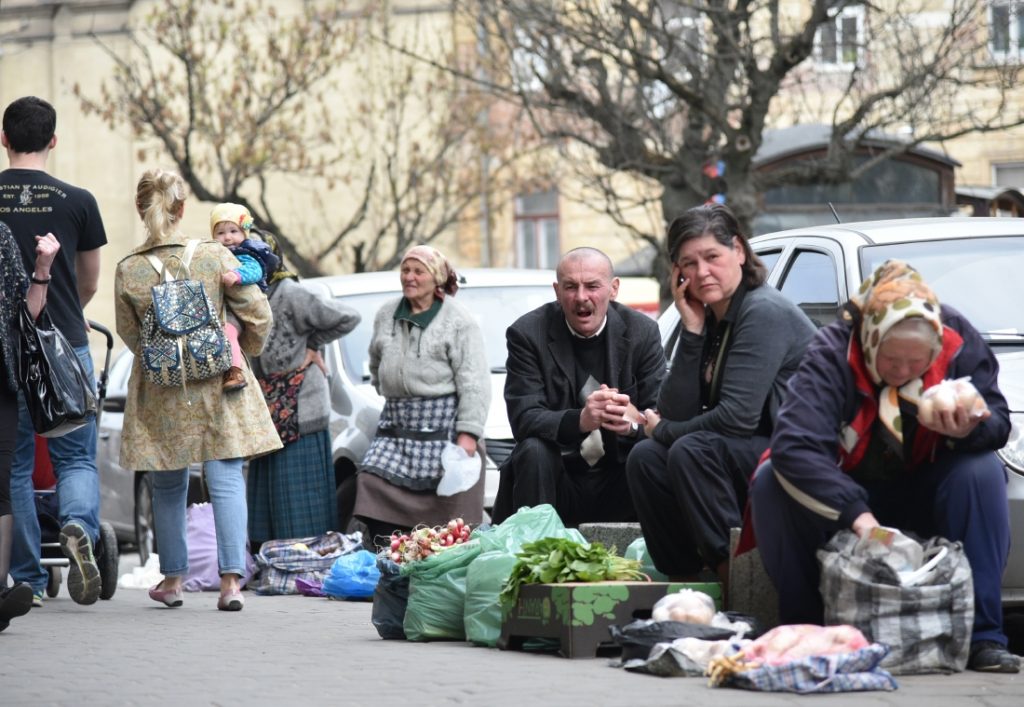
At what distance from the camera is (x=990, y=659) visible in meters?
5.99

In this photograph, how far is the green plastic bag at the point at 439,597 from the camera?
752 centimetres

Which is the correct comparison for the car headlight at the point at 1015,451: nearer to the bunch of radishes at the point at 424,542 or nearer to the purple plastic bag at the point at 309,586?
the bunch of radishes at the point at 424,542

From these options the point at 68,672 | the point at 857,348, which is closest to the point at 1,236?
the point at 68,672

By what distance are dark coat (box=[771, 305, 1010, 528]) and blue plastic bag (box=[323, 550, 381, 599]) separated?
171 inches

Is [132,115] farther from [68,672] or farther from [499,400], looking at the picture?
[68,672]

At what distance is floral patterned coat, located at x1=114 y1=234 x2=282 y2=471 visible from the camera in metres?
9.05

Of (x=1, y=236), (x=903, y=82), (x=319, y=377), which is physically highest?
(x=903, y=82)

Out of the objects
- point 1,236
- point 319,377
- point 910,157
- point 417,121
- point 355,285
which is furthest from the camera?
point 417,121

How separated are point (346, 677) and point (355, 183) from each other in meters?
29.1

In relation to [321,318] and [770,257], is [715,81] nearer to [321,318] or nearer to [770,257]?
[321,318]

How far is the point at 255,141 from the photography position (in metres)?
30.2

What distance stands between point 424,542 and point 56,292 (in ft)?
8.01

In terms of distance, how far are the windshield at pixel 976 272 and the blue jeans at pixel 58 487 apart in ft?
12.5

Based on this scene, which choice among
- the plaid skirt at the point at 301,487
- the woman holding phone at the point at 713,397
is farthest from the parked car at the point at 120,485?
the woman holding phone at the point at 713,397
